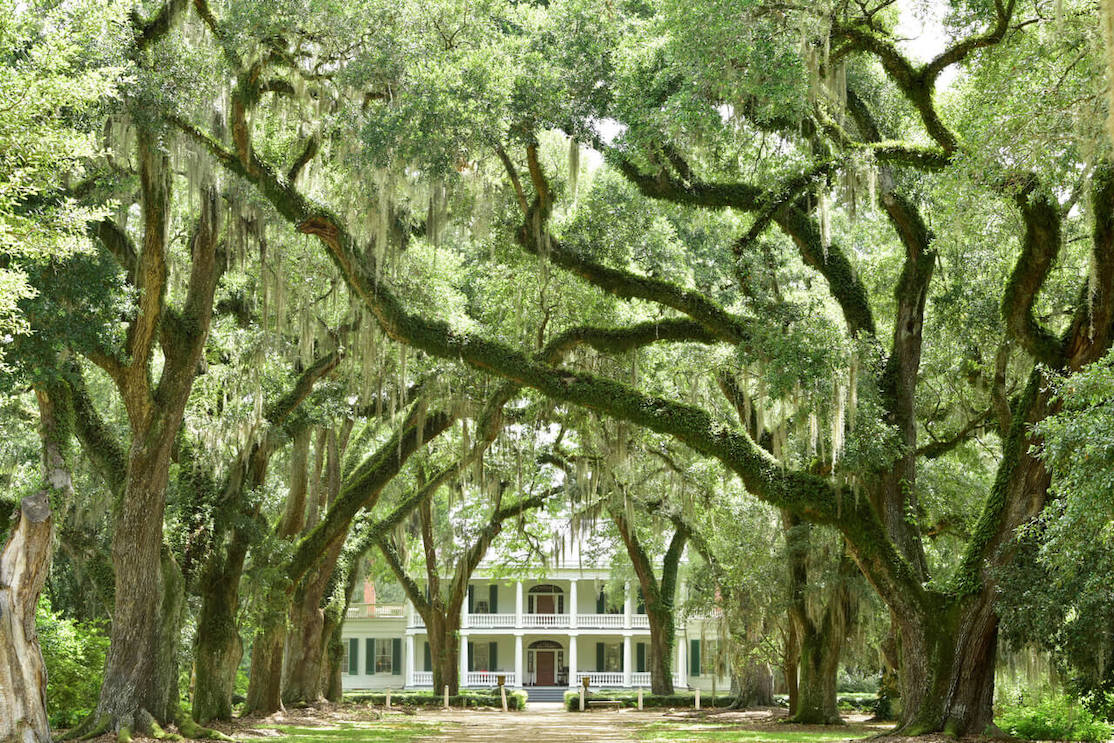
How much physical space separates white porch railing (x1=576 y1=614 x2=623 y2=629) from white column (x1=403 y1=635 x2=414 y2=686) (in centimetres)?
640

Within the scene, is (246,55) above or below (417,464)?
above

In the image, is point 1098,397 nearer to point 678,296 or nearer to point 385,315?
point 678,296

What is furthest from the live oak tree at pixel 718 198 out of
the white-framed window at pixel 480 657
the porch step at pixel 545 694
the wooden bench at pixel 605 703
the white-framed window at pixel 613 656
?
the white-framed window at pixel 480 657

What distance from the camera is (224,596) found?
51.1 ft

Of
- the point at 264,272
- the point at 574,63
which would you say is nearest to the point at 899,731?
the point at 574,63

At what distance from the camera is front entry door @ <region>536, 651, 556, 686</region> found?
134ft

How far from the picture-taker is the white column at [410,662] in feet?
127

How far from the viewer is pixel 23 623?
333 inches

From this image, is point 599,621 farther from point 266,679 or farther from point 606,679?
point 266,679

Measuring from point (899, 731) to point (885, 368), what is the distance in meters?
4.32

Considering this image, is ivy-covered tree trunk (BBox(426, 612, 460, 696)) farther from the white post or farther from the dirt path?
the white post

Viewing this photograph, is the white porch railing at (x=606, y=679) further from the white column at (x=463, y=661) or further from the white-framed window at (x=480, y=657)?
the white column at (x=463, y=661)

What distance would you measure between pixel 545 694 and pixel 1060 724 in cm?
2834

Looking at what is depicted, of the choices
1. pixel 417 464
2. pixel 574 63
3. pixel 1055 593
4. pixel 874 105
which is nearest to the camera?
pixel 1055 593
